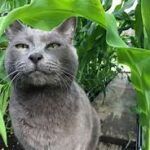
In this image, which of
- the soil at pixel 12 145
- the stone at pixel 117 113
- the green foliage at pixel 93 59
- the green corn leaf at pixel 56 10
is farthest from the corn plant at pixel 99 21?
the soil at pixel 12 145

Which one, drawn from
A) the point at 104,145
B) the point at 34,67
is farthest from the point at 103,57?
the point at 34,67

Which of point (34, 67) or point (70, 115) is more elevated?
point (34, 67)

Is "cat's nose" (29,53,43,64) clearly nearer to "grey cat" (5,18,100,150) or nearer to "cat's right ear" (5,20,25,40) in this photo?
"grey cat" (5,18,100,150)

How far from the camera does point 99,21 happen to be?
118 cm

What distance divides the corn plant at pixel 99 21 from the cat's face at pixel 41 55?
0.10 meters

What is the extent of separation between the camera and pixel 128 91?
220 cm

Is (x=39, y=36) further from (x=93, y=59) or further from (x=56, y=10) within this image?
(x=93, y=59)

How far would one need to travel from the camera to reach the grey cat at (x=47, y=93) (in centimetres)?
138

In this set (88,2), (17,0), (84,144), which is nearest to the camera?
(88,2)

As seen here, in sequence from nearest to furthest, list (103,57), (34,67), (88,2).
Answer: (88,2) → (34,67) → (103,57)

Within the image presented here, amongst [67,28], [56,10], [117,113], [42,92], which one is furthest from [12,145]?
[56,10]

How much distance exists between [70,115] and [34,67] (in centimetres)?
24

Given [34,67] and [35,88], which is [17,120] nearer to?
[35,88]

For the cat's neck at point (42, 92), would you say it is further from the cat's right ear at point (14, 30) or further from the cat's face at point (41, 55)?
the cat's right ear at point (14, 30)
